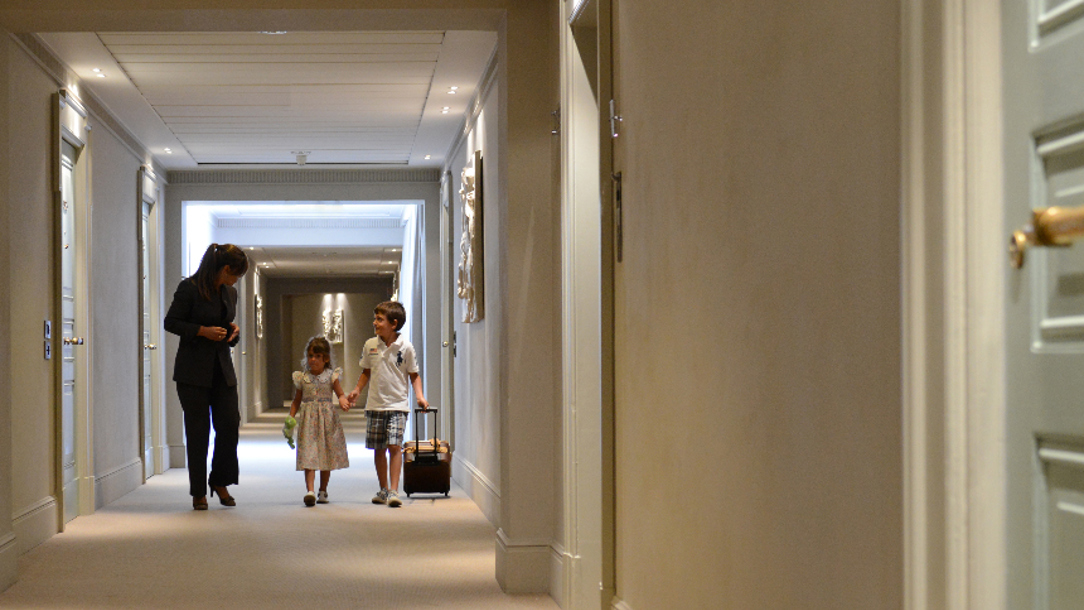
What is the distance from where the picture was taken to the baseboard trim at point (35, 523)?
5.47 meters

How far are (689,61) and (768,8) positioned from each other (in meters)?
0.56

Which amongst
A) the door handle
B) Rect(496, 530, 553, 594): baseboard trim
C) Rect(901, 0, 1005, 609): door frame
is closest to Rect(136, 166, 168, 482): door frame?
Rect(496, 530, 553, 594): baseboard trim

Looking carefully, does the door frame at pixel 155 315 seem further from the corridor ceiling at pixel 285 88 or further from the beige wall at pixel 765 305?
the beige wall at pixel 765 305

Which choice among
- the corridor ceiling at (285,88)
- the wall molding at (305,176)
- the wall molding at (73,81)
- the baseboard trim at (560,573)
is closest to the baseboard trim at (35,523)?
the wall molding at (73,81)

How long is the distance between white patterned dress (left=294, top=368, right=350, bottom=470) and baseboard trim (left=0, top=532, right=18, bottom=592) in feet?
9.80

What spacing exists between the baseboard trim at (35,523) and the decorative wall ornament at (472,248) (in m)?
2.71

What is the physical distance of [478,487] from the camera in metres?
7.46

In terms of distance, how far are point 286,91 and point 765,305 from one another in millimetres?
5868

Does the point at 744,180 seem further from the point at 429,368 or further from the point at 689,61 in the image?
the point at 429,368

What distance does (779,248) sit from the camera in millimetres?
1926

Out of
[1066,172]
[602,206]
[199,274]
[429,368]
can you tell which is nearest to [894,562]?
[1066,172]

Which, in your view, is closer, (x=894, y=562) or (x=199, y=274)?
(x=894, y=562)

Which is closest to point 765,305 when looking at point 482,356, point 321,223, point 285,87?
point 482,356

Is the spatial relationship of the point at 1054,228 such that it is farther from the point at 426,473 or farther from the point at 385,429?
the point at 426,473
